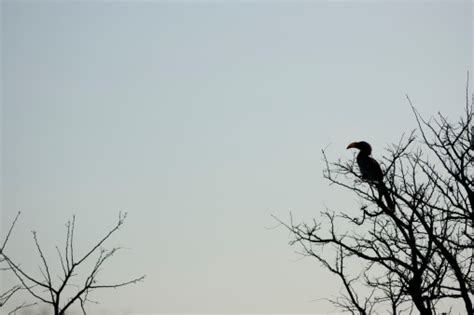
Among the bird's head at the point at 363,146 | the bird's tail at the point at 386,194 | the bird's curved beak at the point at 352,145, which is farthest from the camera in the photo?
the bird's curved beak at the point at 352,145

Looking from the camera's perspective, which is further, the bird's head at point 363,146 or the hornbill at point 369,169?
the bird's head at point 363,146

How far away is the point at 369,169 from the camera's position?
30.8 ft

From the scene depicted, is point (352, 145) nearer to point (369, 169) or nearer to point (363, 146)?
point (363, 146)

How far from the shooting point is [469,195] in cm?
577

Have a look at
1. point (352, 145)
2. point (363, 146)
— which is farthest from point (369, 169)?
point (352, 145)

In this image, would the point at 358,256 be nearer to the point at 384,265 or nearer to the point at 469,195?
the point at 384,265

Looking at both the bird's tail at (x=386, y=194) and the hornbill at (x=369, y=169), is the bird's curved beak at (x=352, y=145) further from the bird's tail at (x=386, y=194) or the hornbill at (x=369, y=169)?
the bird's tail at (x=386, y=194)

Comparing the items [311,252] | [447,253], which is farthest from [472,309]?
Result: [311,252]

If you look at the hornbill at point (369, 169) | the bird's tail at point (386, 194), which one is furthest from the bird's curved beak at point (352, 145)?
the bird's tail at point (386, 194)

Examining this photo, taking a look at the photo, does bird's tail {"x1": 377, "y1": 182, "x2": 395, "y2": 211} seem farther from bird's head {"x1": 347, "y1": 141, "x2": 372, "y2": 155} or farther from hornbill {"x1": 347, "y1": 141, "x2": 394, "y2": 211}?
bird's head {"x1": 347, "y1": 141, "x2": 372, "y2": 155}

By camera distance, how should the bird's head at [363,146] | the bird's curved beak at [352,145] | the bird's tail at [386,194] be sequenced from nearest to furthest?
the bird's tail at [386,194] → the bird's head at [363,146] → the bird's curved beak at [352,145]

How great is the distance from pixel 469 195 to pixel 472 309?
1347 mm

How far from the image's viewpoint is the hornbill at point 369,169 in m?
7.23

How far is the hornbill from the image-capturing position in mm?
7234
